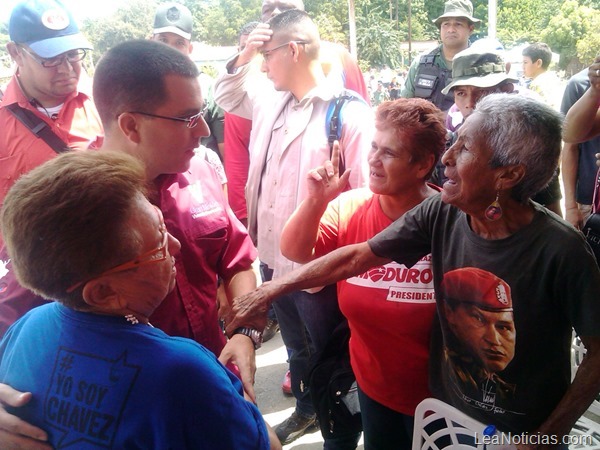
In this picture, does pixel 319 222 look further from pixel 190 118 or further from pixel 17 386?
pixel 17 386

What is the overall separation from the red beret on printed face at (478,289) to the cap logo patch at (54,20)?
219cm

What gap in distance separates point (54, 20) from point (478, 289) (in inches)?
91.9

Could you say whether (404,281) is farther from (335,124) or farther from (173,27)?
(173,27)

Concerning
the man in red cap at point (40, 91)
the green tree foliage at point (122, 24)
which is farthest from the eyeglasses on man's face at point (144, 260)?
the green tree foliage at point (122, 24)

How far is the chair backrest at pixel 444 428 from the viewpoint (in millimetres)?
1511

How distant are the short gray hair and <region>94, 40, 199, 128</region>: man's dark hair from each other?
1040mm

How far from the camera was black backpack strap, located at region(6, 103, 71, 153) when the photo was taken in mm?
2268

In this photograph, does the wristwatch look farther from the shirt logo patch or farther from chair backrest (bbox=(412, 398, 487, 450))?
chair backrest (bbox=(412, 398, 487, 450))

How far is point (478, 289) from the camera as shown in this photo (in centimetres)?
153

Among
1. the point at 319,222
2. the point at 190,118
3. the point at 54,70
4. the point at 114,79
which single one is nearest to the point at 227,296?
the point at 319,222

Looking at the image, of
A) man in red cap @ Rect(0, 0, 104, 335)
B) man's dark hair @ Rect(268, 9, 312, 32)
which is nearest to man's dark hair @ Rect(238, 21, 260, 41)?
man's dark hair @ Rect(268, 9, 312, 32)

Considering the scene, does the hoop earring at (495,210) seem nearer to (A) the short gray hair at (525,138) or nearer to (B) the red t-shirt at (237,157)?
(A) the short gray hair at (525,138)

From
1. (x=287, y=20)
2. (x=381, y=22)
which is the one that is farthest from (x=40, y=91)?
(x=381, y=22)

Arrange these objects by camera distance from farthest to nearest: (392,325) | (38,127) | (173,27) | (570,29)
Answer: (570,29)
(173,27)
(38,127)
(392,325)
